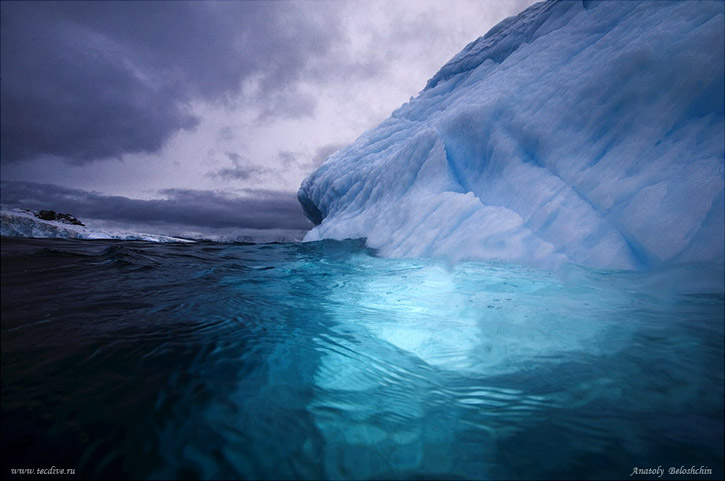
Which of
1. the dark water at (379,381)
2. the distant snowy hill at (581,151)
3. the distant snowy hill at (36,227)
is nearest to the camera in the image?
the dark water at (379,381)

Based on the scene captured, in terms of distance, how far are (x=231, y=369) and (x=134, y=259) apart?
6022 millimetres

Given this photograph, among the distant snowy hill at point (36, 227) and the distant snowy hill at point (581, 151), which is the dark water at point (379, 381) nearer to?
the distant snowy hill at point (36, 227)

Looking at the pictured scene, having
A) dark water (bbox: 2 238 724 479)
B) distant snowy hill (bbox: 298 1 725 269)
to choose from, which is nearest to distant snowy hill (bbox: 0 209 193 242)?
dark water (bbox: 2 238 724 479)

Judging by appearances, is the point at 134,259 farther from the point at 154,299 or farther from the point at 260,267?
the point at 154,299

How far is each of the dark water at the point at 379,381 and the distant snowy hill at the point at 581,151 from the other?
1.67 ft

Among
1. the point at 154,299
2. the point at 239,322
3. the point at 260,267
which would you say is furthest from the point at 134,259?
the point at 239,322

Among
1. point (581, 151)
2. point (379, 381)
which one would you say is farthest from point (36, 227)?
point (581, 151)

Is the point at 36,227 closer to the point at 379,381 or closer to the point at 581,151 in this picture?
the point at 379,381

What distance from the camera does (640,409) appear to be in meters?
1.69

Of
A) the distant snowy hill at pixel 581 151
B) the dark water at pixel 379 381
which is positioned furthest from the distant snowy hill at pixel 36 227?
the distant snowy hill at pixel 581 151

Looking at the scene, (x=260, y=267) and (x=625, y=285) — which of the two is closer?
(x=625, y=285)

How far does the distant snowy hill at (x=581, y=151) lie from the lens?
299 centimetres

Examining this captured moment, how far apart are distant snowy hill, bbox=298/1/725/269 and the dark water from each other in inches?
20.1

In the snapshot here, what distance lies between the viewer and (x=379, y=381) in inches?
84.2
